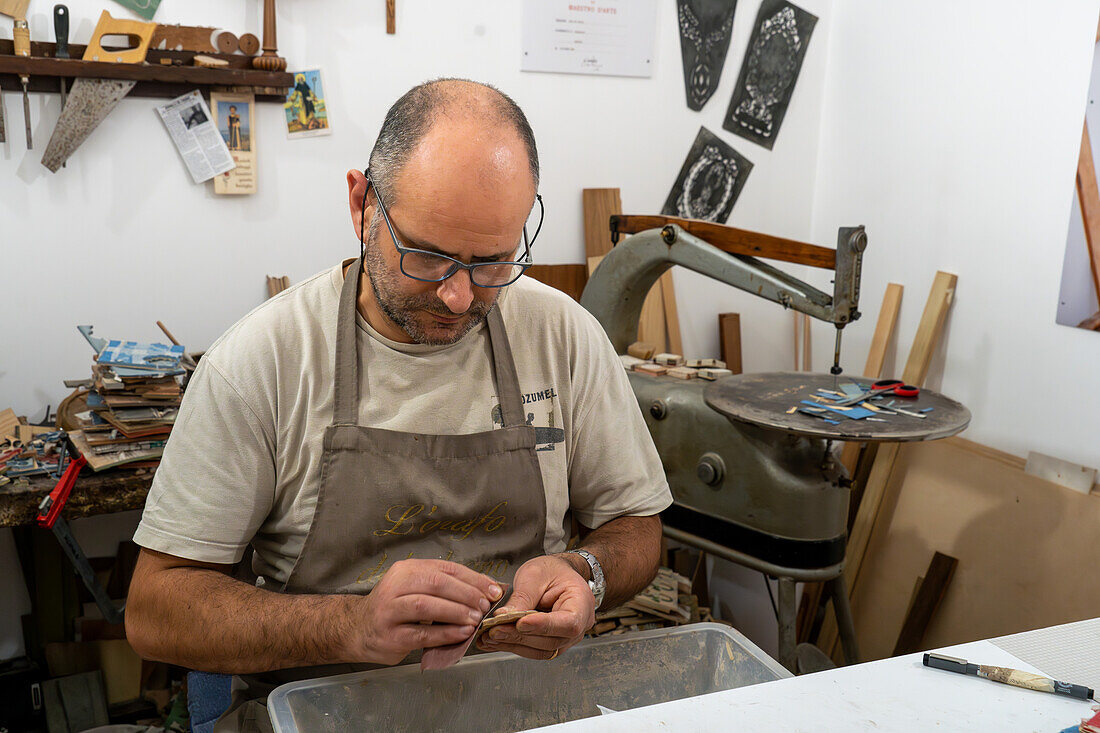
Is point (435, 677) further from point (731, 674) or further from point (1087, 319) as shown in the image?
point (1087, 319)

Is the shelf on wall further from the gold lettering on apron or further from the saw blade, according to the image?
the gold lettering on apron

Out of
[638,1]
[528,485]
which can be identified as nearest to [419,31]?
[638,1]

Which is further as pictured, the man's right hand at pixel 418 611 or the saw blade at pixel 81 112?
the saw blade at pixel 81 112

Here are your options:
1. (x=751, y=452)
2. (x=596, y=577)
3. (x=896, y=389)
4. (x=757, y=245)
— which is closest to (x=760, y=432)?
(x=751, y=452)

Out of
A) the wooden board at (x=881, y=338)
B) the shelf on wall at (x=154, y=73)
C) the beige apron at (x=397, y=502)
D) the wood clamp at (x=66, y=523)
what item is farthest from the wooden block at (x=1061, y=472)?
the wood clamp at (x=66, y=523)

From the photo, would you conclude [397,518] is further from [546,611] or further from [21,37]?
[21,37]

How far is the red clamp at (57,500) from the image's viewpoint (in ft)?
7.42

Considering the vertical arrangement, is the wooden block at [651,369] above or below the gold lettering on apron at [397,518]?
above

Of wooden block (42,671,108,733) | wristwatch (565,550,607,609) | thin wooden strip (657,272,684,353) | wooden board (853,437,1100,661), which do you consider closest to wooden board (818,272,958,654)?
wooden board (853,437,1100,661)

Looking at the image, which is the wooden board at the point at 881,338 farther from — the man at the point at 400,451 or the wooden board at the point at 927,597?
the man at the point at 400,451

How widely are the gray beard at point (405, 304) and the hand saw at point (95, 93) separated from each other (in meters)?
1.57

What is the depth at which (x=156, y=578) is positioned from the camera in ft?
4.91

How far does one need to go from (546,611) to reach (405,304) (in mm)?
572

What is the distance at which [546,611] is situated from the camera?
4.66 feet
